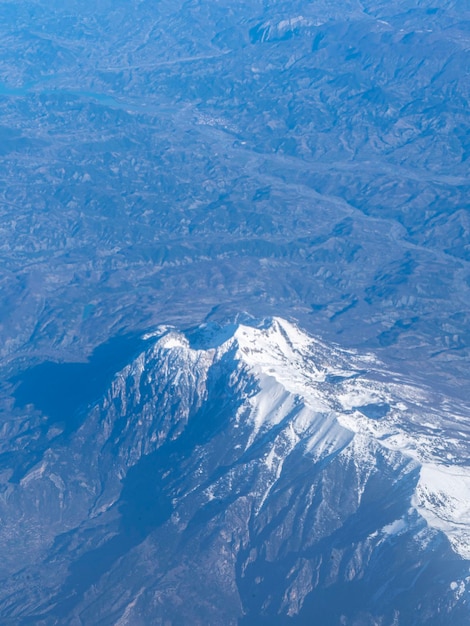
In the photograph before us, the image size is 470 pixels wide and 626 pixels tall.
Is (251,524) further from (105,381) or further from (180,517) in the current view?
(105,381)

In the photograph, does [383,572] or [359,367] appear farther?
[359,367]

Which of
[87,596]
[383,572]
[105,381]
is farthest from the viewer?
[105,381]

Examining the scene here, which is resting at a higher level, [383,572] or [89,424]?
[383,572]

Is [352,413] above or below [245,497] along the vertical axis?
above

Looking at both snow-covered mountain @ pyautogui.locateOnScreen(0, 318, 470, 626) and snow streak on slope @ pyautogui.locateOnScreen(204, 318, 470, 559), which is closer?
snow-covered mountain @ pyautogui.locateOnScreen(0, 318, 470, 626)

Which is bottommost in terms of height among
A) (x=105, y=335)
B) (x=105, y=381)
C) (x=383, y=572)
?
(x=105, y=335)

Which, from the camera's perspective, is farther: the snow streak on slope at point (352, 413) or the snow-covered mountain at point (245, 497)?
the snow streak on slope at point (352, 413)

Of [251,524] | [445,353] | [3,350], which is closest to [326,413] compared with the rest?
[251,524]

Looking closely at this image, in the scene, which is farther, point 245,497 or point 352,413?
point 352,413
